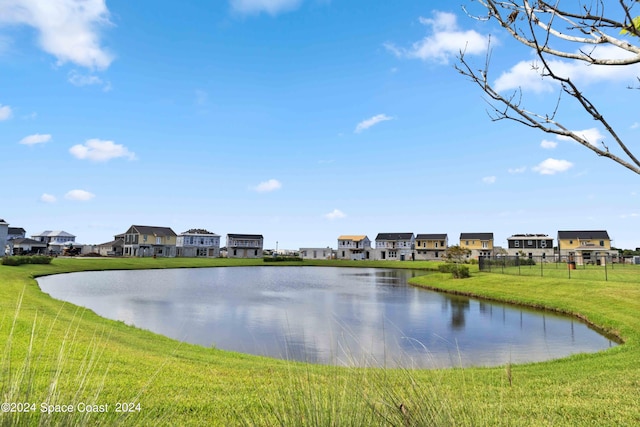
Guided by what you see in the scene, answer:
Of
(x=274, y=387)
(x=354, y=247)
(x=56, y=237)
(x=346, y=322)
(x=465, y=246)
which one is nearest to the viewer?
(x=274, y=387)

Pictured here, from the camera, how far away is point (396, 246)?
9688cm

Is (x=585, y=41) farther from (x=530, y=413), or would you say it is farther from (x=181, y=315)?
(x=181, y=315)

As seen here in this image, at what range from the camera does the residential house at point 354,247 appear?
331ft

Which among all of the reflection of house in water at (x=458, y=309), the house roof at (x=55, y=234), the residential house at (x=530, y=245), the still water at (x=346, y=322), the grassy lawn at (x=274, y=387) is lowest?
the reflection of house in water at (x=458, y=309)

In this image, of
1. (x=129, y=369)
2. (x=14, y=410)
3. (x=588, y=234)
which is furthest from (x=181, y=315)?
(x=588, y=234)

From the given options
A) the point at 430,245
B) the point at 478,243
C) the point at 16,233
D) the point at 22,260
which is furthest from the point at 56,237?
the point at 478,243

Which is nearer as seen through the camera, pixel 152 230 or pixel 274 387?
pixel 274 387

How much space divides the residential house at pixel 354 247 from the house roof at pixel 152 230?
133 ft

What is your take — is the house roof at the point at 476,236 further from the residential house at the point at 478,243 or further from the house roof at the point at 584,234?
the house roof at the point at 584,234

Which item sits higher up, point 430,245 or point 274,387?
point 430,245

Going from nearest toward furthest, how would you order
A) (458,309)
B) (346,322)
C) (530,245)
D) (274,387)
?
(274,387) → (346,322) → (458,309) → (530,245)

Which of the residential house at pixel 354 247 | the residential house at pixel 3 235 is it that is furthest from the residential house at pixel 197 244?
the residential house at pixel 3 235

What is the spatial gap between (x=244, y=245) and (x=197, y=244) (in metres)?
11.6

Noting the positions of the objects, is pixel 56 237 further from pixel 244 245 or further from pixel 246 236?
pixel 246 236
